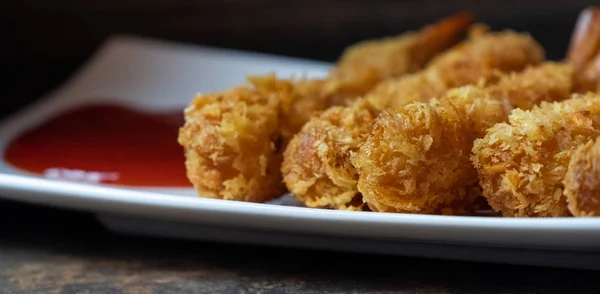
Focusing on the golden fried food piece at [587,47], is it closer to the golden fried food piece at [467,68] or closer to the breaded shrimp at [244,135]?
the golden fried food piece at [467,68]

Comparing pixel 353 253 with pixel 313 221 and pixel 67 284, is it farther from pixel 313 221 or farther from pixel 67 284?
pixel 67 284

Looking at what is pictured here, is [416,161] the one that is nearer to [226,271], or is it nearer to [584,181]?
[584,181]

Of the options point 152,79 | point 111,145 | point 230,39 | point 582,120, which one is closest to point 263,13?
point 230,39

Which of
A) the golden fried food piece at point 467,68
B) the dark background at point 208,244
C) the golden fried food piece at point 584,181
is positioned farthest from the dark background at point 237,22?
the golden fried food piece at point 584,181

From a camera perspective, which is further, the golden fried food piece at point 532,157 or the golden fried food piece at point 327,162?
the golden fried food piece at point 327,162

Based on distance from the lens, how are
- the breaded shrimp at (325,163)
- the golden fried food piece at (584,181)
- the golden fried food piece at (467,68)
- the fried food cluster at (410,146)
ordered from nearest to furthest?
the golden fried food piece at (584,181), the fried food cluster at (410,146), the breaded shrimp at (325,163), the golden fried food piece at (467,68)
